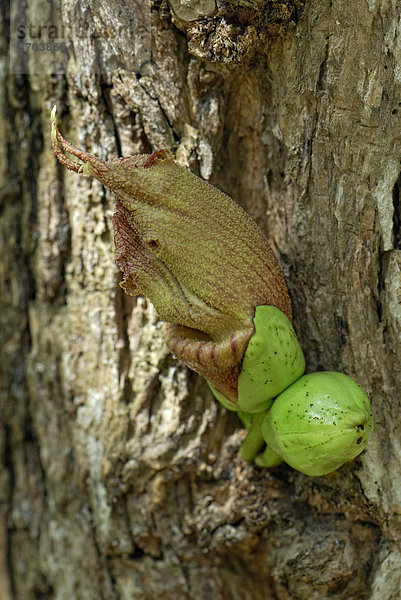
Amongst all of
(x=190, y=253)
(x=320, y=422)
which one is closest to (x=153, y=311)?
(x=190, y=253)

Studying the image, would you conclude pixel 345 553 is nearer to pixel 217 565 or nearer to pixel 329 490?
pixel 329 490

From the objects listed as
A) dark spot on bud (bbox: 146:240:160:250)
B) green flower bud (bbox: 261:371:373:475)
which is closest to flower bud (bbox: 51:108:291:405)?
dark spot on bud (bbox: 146:240:160:250)

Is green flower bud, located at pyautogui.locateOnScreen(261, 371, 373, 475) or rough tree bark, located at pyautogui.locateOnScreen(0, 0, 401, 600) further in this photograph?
rough tree bark, located at pyautogui.locateOnScreen(0, 0, 401, 600)

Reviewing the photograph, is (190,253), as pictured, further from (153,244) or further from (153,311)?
(153,311)

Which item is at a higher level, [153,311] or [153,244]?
[153,244]

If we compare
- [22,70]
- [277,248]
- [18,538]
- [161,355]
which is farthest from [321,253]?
[18,538]

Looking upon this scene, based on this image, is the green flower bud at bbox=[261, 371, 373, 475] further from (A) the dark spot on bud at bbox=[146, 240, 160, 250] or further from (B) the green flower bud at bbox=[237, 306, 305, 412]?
(A) the dark spot on bud at bbox=[146, 240, 160, 250]

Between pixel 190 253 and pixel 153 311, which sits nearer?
pixel 190 253
